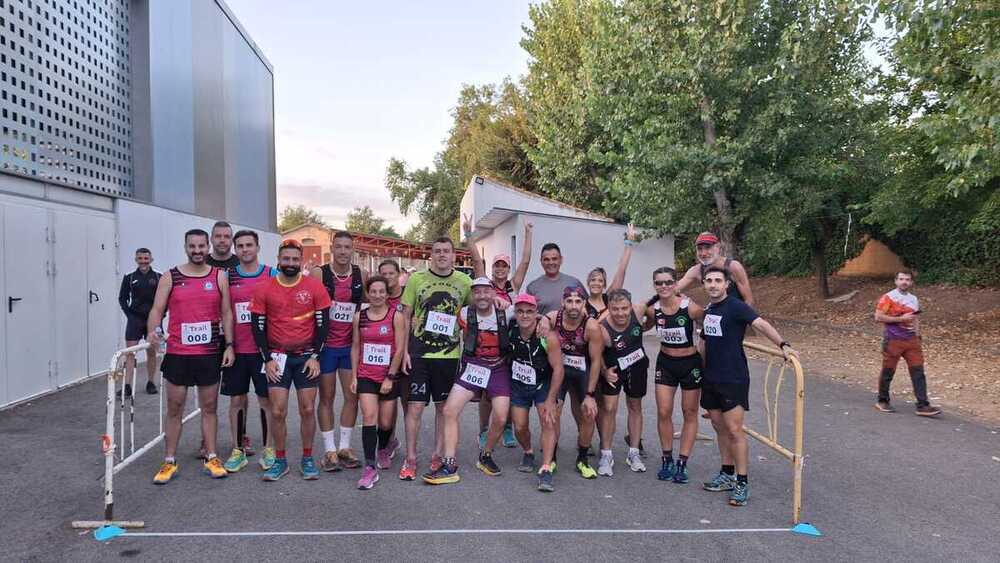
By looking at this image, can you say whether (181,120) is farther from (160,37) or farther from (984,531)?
(984,531)

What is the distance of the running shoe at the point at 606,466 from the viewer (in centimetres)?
538

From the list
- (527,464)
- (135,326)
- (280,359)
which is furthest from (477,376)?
(135,326)

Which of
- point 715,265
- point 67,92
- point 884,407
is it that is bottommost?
point 884,407

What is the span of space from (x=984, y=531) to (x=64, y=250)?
1080cm

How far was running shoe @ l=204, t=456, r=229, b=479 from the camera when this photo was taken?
5129mm

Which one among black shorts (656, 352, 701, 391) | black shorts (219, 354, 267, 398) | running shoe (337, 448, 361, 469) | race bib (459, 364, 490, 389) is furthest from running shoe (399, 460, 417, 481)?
black shorts (656, 352, 701, 391)

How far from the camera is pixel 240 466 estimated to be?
537 centimetres

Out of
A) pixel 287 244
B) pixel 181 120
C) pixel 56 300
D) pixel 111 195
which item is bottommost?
pixel 56 300

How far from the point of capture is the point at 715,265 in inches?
210

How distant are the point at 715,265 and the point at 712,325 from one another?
0.65 meters

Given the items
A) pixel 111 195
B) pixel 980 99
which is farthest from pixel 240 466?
pixel 980 99

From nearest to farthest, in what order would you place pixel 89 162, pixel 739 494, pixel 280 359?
pixel 739 494
pixel 280 359
pixel 89 162

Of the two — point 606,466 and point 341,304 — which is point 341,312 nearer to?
point 341,304

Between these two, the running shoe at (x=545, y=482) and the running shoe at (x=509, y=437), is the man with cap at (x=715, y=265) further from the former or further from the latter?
the running shoe at (x=509, y=437)
